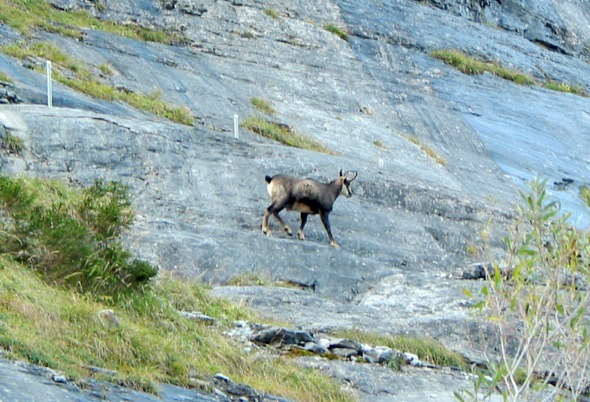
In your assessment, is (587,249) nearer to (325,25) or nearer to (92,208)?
(92,208)

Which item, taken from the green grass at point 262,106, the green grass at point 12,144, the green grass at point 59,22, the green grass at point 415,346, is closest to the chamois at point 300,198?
the green grass at point 12,144

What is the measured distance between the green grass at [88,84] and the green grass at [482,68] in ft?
42.9

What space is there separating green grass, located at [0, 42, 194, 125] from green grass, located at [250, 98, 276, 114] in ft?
8.96

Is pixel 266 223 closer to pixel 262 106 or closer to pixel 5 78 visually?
pixel 5 78

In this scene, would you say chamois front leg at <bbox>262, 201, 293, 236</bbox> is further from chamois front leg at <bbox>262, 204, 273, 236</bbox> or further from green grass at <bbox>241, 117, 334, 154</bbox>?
green grass at <bbox>241, 117, 334, 154</bbox>

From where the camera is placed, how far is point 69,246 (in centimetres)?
1430

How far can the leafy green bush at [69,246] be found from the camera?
1411cm

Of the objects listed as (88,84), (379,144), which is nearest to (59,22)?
(88,84)

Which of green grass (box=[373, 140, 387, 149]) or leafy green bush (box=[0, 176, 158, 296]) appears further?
green grass (box=[373, 140, 387, 149])

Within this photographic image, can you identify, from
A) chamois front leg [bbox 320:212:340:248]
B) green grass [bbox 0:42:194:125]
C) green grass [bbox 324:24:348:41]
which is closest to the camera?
chamois front leg [bbox 320:212:340:248]

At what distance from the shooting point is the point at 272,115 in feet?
96.4

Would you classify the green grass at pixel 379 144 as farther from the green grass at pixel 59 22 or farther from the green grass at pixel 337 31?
the green grass at pixel 337 31

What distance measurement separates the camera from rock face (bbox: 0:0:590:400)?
63.9 feet

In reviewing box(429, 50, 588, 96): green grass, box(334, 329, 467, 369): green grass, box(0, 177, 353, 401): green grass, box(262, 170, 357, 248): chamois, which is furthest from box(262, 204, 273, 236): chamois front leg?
box(429, 50, 588, 96): green grass
